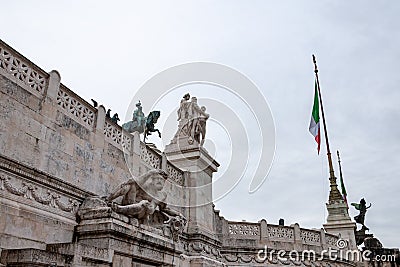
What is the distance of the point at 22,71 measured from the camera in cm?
887

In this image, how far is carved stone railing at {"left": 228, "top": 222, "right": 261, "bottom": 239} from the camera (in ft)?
61.0

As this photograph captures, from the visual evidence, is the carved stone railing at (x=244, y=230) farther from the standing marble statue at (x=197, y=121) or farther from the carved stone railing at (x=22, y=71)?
the carved stone railing at (x=22, y=71)

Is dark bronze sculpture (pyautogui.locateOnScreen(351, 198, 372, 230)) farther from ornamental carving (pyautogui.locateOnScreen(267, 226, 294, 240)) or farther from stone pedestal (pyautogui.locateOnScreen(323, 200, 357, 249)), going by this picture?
ornamental carving (pyautogui.locateOnScreen(267, 226, 294, 240))

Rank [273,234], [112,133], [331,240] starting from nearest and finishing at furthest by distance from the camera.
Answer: [112,133]
[273,234]
[331,240]

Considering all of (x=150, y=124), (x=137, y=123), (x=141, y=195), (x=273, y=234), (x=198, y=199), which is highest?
(x=150, y=124)

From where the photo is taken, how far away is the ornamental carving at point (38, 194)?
7.76 metres

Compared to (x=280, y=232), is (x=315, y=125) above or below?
above

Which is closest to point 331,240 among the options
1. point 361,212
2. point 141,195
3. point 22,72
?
point 361,212

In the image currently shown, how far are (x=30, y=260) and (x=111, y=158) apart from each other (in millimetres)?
5356

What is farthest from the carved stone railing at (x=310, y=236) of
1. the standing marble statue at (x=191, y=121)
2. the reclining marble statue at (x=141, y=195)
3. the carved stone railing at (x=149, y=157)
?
the reclining marble statue at (x=141, y=195)

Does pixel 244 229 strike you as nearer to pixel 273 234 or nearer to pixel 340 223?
pixel 273 234

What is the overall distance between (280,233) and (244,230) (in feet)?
6.33

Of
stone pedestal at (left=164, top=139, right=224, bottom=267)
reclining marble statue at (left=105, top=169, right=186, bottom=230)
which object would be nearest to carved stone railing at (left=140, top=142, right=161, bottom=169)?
stone pedestal at (left=164, top=139, right=224, bottom=267)

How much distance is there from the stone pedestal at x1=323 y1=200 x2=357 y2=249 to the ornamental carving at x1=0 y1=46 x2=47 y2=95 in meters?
20.7
